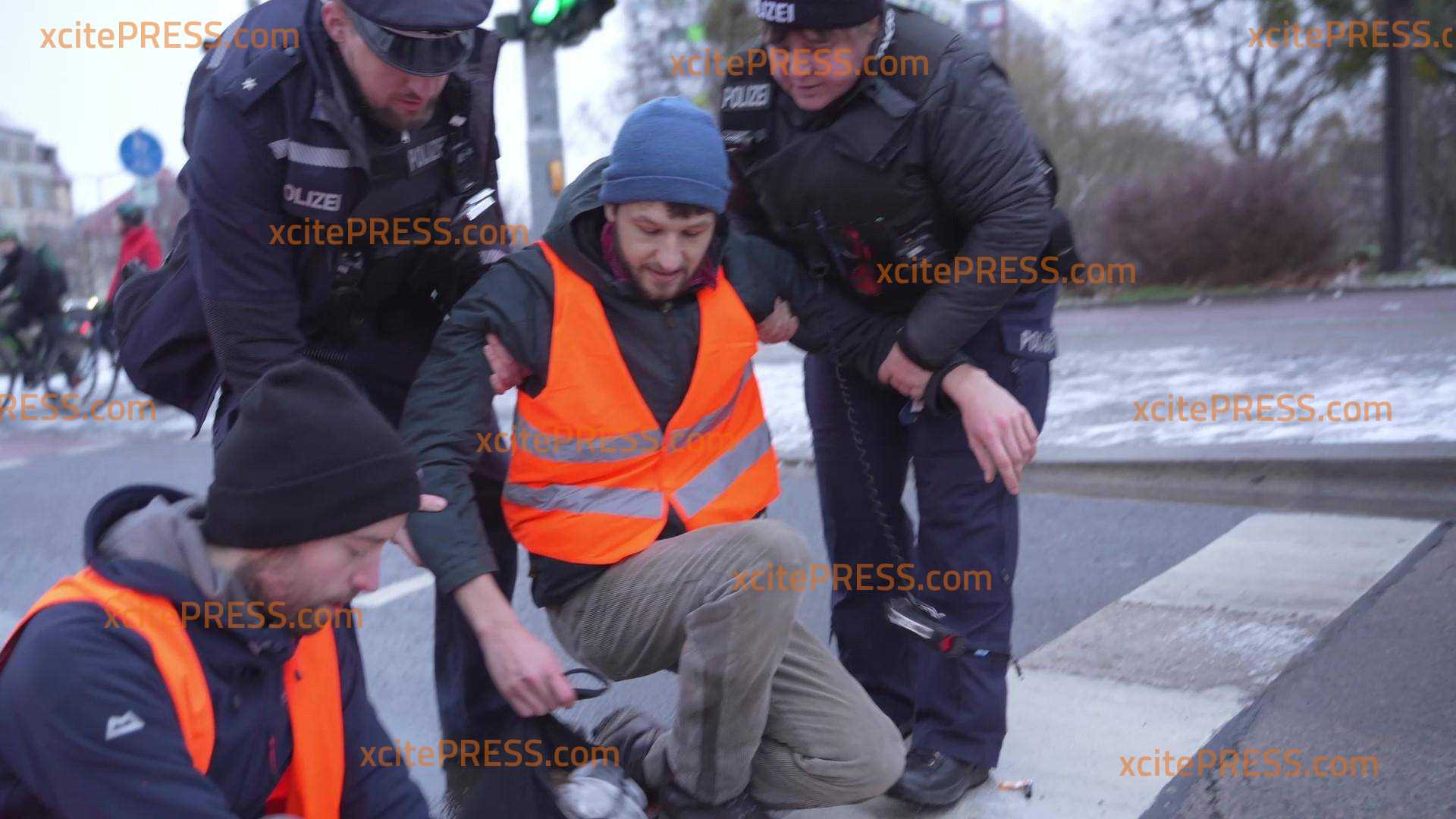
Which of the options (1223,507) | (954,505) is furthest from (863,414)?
(1223,507)

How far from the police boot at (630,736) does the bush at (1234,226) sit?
1709 centimetres

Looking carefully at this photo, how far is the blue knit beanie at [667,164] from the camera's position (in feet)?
8.87

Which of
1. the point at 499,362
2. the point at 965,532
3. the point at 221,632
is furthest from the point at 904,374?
the point at 221,632

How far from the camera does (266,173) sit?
8.79 feet

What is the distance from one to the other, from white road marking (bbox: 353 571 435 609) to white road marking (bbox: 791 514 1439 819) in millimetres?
2393

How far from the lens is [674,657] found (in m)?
2.79

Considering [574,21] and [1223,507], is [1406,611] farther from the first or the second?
[574,21]

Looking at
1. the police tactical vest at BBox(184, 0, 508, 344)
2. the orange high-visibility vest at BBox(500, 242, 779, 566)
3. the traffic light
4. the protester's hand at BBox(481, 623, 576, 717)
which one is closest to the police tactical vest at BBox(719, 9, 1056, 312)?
the orange high-visibility vest at BBox(500, 242, 779, 566)

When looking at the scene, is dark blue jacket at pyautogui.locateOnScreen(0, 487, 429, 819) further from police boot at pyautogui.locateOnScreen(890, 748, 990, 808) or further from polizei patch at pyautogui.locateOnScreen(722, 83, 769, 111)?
polizei patch at pyautogui.locateOnScreen(722, 83, 769, 111)

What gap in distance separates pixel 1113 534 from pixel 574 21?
12.7ft

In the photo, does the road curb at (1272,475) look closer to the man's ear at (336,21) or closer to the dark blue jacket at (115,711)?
the man's ear at (336,21)

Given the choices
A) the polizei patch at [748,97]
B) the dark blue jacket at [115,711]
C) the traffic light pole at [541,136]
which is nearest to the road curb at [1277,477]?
the polizei patch at [748,97]

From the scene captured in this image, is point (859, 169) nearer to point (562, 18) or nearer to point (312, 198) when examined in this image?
point (312, 198)

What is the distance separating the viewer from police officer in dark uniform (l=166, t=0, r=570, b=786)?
2645 mm
